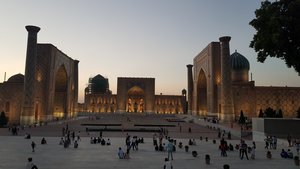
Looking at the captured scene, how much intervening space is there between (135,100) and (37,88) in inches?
1552

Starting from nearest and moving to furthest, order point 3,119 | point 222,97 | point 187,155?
point 187,155
point 3,119
point 222,97

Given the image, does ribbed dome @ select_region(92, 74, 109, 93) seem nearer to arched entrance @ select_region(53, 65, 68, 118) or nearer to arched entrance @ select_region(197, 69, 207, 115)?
arched entrance @ select_region(53, 65, 68, 118)

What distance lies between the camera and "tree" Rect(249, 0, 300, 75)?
16156 mm

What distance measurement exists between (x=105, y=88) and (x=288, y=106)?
51.6 m

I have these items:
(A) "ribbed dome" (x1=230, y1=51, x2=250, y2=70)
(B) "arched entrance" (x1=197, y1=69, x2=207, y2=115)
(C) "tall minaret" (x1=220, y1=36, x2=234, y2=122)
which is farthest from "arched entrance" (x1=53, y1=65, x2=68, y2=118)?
(A) "ribbed dome" (x1=230, y1=51, x2=250, y2=70)

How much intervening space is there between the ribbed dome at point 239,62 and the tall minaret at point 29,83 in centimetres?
3569

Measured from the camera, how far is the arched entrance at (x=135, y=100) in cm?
7481

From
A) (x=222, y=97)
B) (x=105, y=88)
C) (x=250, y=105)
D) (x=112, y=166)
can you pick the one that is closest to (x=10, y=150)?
(x=112, y=166)

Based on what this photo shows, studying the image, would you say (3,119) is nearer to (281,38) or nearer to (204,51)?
(281,38)

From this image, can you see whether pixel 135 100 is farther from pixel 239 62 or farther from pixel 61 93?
pixel 239 62

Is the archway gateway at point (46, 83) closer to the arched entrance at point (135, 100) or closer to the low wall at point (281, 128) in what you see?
the arched entrance at point (135, 100)

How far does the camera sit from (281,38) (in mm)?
16297

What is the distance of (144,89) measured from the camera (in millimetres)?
71188

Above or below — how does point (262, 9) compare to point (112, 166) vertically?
above
